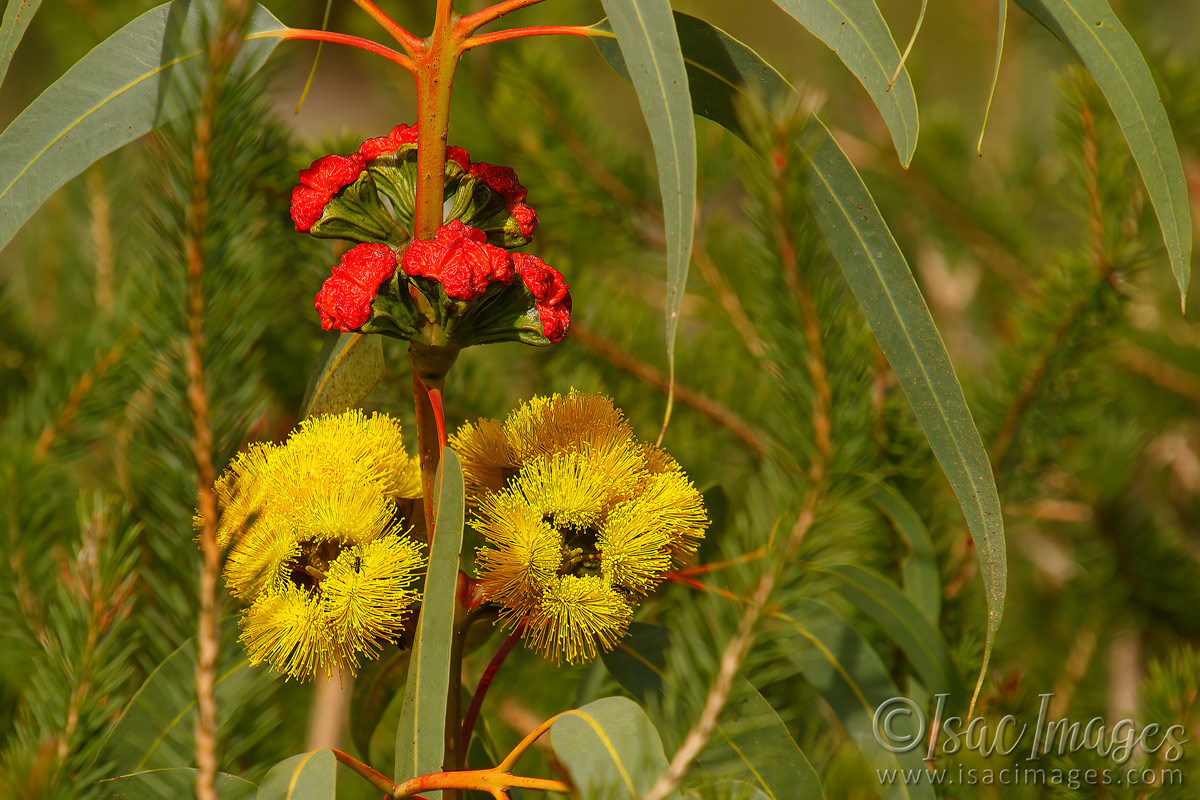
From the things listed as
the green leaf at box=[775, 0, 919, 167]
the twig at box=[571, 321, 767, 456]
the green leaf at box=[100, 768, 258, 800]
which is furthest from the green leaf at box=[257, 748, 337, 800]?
the twig at box=[571, 321, 767, 456]

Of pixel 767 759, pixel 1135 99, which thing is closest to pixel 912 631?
pixel 767 759

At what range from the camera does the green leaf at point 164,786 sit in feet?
1.34

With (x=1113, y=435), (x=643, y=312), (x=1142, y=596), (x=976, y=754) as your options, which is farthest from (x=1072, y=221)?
(x=976, y=754)

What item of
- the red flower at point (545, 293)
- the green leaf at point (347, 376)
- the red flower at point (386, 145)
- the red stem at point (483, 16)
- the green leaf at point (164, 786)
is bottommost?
the green leaf at point (164, 786)

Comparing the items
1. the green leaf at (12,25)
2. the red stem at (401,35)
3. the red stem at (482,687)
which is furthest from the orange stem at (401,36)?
the red stem at (482,687)

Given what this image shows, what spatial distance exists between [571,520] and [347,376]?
16 centimetres

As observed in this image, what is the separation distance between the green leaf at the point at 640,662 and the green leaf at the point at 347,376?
20 cm

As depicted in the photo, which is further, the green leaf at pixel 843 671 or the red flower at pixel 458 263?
the green leaf at pixel 843 671

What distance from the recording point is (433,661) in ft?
1.20

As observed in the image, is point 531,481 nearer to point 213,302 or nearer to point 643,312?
point 213,302

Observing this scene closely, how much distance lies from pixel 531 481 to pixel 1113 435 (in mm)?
779

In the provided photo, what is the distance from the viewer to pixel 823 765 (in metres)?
0.50

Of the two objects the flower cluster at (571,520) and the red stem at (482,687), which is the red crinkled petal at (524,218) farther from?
the red stem at (482,687)

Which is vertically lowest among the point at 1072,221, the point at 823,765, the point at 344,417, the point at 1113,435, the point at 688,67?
the point at 823,765
